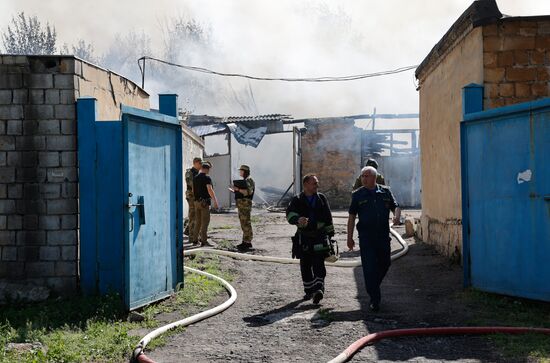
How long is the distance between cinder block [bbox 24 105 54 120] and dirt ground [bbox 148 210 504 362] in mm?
3125

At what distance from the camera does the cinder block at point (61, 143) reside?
7723mm

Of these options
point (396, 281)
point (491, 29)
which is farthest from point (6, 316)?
point (491, 29)

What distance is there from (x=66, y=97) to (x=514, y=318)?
223 inches

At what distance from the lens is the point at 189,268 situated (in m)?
10.0

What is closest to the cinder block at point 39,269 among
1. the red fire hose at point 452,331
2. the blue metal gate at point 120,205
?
the blue metal gate at point 120,205

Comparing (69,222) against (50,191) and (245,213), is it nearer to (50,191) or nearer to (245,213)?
(50,191)

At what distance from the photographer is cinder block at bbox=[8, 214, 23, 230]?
7777mm

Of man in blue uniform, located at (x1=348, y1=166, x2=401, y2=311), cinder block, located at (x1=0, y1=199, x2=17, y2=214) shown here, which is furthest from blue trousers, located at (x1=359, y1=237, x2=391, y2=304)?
cinder block, located at (x1=0, y1=199, x2=17, y2=214)

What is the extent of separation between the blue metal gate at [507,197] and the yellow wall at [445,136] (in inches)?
56.1

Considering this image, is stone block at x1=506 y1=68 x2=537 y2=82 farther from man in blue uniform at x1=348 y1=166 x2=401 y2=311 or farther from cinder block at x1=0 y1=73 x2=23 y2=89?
cinder block at x1=0 y1=73 x2=23 y2=89

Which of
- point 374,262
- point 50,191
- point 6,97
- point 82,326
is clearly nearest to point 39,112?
point 6,97

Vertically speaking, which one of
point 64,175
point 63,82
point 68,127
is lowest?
point 64,175

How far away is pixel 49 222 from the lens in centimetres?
773

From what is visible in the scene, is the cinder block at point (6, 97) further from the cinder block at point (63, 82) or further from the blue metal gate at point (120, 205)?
the blue metal gate at point (120, 205)
